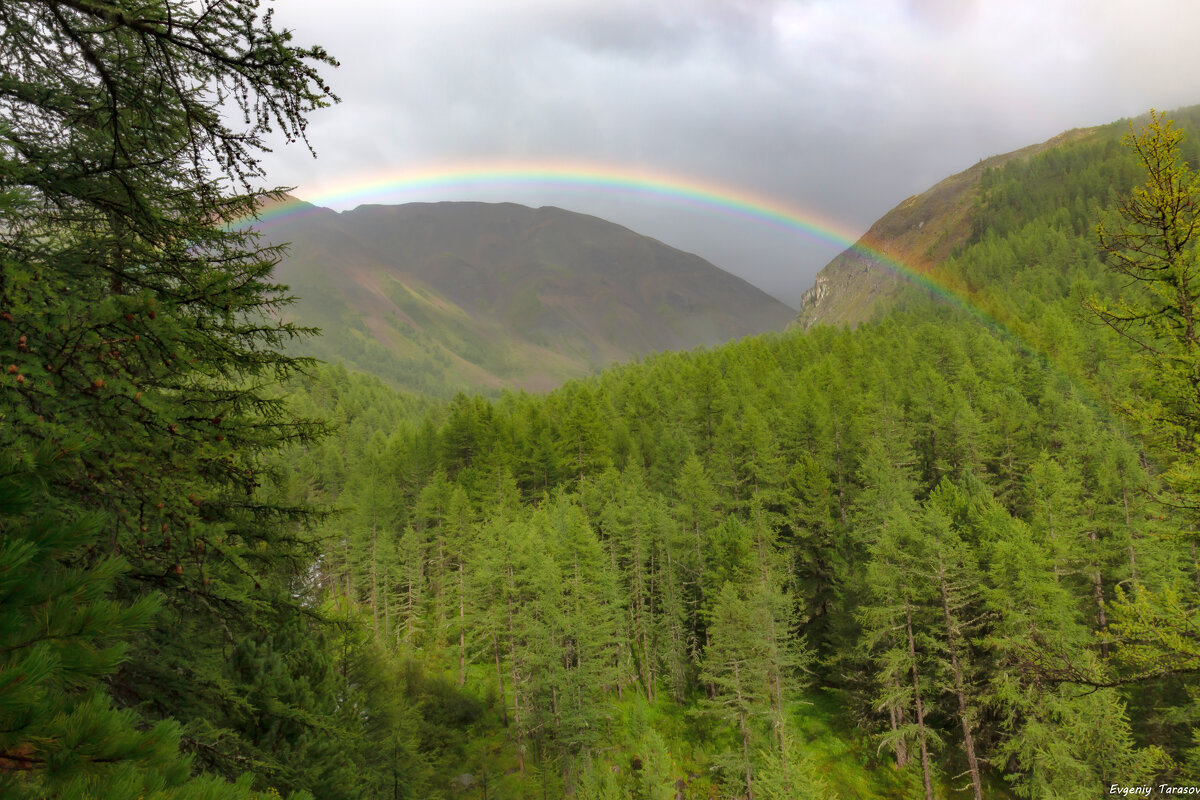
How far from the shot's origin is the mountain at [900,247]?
15100 cm

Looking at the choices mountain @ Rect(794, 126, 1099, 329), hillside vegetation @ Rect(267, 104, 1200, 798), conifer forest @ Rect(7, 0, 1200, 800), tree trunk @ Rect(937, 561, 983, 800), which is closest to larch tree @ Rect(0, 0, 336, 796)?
conifer forest @ Rect(7, 0, 1200, 800)

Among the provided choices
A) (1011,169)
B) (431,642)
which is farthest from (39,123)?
(1011,169)

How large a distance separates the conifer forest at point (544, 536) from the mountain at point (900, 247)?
249 ft

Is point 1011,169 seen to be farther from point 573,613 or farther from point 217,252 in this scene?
point 217,252

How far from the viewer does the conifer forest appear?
147 inches

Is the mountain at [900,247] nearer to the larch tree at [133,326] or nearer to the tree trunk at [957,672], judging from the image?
the tree trunk at [957,672]

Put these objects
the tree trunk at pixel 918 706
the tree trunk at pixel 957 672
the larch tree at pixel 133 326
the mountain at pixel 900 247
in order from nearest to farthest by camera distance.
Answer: the larch tree at pixel 133 326, the tree trunk at pixel 957 672, the tree trunk at pixel 918 706, the mountain at pixel 900 247

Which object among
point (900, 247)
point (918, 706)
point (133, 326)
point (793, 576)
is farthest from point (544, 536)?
point (900, 247)

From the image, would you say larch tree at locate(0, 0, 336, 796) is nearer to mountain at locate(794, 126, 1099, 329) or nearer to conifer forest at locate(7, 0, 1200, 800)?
conifer forest at locate(7, 0, 1200, 800)

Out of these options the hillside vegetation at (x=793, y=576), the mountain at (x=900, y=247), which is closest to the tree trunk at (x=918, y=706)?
the hillside vegetation at (x=793, y=576)

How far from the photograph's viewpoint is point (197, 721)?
6719 millimetres

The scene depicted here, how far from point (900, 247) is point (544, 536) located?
178m

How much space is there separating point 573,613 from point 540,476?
1711cm

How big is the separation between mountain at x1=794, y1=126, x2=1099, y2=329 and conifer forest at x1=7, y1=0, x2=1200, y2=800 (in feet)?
249
